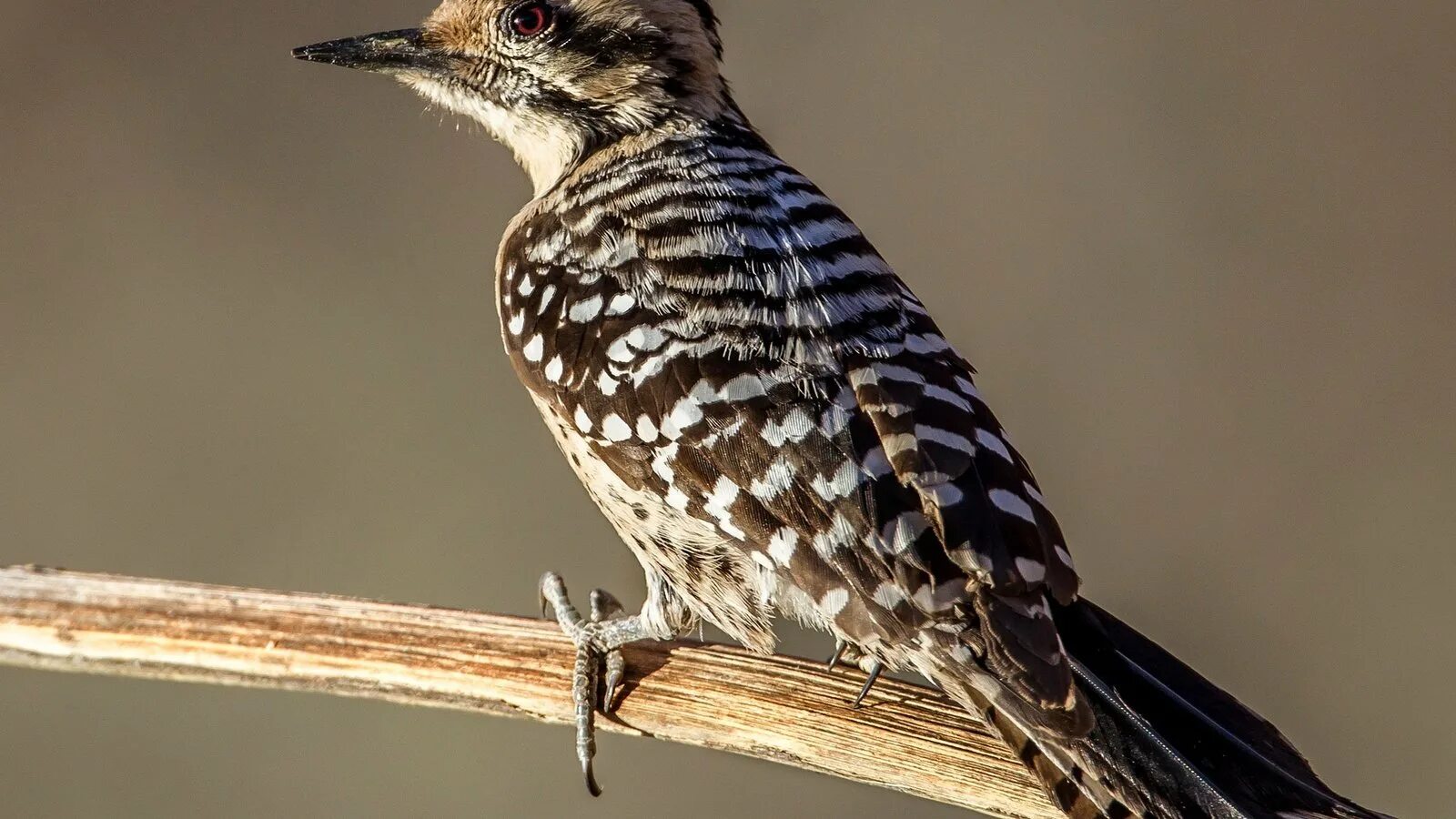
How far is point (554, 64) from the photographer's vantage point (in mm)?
3447

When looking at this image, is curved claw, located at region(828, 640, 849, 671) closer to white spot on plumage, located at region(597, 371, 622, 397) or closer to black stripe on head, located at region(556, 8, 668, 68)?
white spot on plumage, located at region(597, 371, 622, 397)

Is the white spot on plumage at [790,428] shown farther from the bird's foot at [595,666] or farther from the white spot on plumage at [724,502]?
the bird's foot at [595,666]

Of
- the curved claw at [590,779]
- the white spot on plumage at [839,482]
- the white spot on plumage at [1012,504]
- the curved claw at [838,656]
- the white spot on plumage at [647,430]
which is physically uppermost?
the white spot on plumage at [647,430]

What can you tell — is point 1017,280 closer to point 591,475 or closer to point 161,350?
point 591,475

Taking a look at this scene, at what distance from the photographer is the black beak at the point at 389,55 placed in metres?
3.46

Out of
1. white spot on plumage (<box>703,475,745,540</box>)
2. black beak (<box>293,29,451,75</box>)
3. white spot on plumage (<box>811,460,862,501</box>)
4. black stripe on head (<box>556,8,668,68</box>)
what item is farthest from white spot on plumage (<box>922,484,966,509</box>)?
black beak (<box>293,29,451,75</box>)

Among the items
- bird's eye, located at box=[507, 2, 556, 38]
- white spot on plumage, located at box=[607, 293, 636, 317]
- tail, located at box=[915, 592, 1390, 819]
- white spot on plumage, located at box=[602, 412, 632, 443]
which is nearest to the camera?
tail, located at box=[915, 592, 1390, 819]

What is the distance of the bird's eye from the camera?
3.43 meters

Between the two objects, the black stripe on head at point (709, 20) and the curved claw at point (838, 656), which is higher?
the black stripe on head at point (709, 20)

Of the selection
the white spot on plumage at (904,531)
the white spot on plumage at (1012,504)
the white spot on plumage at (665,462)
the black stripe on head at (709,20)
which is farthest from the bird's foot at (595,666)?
the black stripe on head at (709,20)

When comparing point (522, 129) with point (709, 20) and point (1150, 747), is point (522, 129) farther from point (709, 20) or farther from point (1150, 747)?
point (1150, 747)

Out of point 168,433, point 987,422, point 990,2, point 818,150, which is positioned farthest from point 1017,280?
point 168,433

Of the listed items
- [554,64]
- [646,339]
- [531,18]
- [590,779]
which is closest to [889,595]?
[646,339]

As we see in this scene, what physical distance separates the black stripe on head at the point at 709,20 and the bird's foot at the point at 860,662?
1.66 meters
